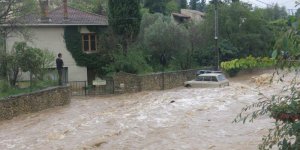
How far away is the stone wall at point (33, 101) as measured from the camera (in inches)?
807

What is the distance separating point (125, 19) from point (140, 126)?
53.8 feet

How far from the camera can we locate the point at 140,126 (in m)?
17.8

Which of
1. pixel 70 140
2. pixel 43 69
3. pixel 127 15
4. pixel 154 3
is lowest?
pixel 70 140

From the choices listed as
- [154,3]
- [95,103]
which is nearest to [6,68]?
[95,103]

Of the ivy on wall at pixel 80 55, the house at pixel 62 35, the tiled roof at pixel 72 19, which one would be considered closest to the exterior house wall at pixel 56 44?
the house at pixel 62 35

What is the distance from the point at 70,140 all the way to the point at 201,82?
54.0ft

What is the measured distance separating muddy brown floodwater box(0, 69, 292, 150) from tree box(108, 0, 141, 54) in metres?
7.74

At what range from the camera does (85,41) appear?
1388 inches

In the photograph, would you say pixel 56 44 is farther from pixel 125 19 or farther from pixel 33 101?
pixel 33 101

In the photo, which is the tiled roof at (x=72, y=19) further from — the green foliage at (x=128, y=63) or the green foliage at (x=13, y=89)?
the green foliage at (x=13, y=89)

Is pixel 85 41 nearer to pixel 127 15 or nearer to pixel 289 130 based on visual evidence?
pixel 127 15

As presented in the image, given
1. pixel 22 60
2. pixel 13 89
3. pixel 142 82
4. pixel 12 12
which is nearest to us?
pixel 13 89

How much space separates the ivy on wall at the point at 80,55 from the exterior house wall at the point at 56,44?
1.05 ft

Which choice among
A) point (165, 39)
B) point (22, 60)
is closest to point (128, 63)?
point (165, 39)
